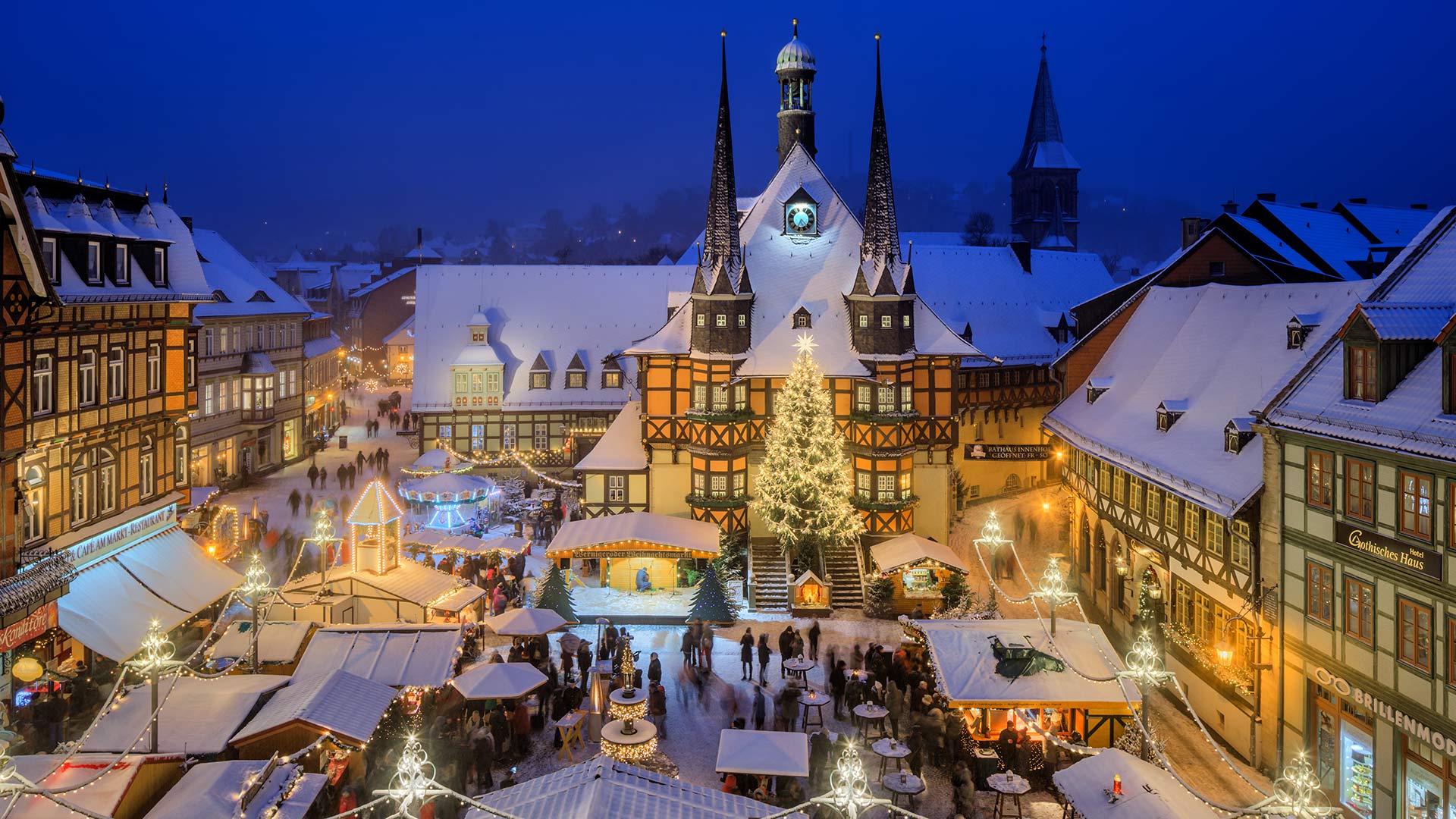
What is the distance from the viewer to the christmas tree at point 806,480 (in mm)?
34031

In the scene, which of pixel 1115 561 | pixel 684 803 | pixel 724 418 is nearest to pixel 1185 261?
pixel 1115 561

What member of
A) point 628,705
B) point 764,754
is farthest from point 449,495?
point 764,754

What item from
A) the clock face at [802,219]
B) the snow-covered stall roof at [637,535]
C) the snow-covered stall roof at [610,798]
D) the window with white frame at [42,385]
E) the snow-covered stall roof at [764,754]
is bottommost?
the snow-covered stall roof at [764,754]

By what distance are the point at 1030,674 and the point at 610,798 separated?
10435mm

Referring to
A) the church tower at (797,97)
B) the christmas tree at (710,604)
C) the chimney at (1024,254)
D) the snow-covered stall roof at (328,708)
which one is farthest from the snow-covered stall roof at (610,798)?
the chimney at (1024,254)

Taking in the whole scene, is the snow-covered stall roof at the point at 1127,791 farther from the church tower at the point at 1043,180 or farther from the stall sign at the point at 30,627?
the church tower at the point at 1043,180

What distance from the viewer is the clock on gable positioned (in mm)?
41188

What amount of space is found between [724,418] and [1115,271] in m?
85.7

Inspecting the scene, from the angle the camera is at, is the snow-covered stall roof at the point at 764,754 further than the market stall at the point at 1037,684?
No

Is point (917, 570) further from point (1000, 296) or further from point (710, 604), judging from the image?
point (1000, 296)

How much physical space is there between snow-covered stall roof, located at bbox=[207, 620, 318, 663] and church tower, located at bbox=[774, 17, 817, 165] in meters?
27.6

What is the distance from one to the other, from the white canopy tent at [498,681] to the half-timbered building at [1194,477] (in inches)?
546

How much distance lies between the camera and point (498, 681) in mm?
21672

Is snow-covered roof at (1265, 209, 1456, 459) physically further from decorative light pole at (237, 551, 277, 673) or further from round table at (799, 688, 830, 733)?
decorative light pole at (237, 551, 277, 673)
